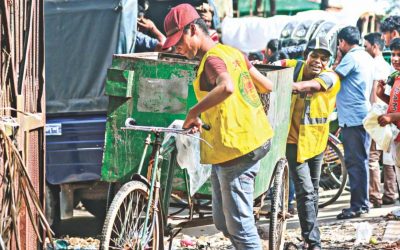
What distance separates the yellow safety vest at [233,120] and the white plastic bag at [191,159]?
73 cm

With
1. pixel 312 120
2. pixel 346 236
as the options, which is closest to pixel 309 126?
pixel 312 120

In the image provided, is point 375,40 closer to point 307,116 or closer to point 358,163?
Result: point 358,163

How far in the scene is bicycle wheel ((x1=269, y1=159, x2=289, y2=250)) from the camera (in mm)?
6793

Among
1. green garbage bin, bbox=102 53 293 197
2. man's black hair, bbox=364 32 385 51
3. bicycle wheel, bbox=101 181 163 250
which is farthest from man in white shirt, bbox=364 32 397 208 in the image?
bicycle wheel, bbox=101 181 163 250

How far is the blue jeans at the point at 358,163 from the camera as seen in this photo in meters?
9.98

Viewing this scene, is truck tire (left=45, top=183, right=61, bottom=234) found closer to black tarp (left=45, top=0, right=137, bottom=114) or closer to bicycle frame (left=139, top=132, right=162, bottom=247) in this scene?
black tarp (left=45, top=0, right=137, bottom=114)

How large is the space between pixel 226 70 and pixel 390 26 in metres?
7.06

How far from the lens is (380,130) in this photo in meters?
8.72

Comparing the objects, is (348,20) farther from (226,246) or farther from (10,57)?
(10,57)

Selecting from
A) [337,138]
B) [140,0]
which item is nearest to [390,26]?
[337,138]

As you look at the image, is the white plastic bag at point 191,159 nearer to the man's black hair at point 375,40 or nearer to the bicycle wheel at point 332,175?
the bicycle wheel at point 332,175

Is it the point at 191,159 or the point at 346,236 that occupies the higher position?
the point at 191,159

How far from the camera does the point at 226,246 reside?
27.7ft

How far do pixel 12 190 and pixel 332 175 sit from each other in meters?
7.37
